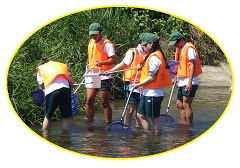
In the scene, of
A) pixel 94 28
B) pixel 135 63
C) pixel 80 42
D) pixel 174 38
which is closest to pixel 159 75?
pixel 135 63

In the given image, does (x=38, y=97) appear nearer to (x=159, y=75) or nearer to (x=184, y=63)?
(x=159, y=75)

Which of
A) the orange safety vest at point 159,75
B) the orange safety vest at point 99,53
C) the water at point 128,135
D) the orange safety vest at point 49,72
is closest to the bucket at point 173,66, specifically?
the water at point 128,135

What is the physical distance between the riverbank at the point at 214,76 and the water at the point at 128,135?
11 centimetres

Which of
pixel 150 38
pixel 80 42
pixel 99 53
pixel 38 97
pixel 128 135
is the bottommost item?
pixel 128 135

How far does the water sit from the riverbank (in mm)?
114

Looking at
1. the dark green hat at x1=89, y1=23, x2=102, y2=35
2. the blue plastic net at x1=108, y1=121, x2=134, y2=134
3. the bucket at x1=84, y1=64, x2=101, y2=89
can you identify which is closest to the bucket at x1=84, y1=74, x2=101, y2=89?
the bucket at x1=84, y1=64, x2=101, y2=89

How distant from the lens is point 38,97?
876 cm

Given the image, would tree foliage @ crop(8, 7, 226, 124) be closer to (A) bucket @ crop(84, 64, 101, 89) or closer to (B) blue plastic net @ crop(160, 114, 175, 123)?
(A) bucket @ crop(84, 64, 101, 89)

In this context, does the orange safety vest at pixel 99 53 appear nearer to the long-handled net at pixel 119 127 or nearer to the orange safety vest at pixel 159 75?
the long-handled net at pixel 119 127

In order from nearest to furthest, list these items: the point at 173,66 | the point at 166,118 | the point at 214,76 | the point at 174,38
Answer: the point at 174,38, the point at 173,66, the point at 166,118, the point at 214,76

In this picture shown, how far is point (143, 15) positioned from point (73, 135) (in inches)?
61.8

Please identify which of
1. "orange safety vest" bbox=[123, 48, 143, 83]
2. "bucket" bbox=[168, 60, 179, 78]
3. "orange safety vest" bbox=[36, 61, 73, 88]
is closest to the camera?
"orange safety vest" bbox=[36, 61, 73, 88]

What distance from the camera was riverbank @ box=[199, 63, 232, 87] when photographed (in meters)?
9.65

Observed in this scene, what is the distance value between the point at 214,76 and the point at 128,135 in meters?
2.08
